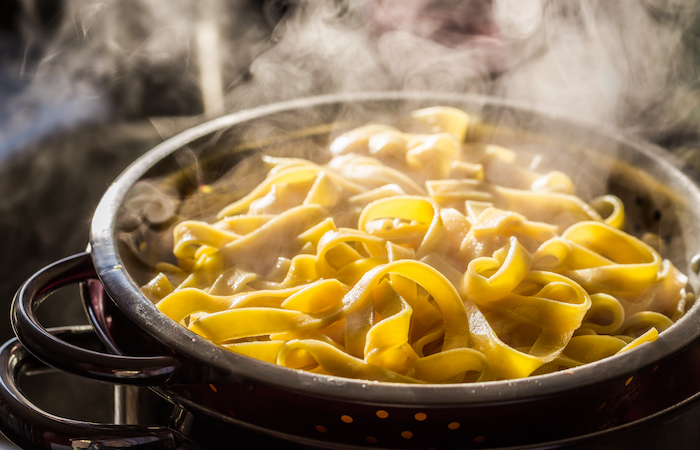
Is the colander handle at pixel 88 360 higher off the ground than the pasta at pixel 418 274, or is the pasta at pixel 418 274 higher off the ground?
the colander handle at pixel 88 360

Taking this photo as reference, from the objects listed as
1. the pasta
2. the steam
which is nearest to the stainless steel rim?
the pasta

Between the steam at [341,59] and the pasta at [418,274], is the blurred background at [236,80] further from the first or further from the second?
the pasta at [418,274]

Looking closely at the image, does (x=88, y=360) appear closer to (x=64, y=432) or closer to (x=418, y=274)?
(x=64, y=432)

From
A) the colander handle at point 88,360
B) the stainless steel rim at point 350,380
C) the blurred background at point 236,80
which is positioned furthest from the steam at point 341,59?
the colander handle at point 88,360

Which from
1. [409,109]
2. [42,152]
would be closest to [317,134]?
[409,109]

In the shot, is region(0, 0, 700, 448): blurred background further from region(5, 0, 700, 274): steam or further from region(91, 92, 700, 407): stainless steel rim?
region(91, 92, 700, 407): stainless steel rim
